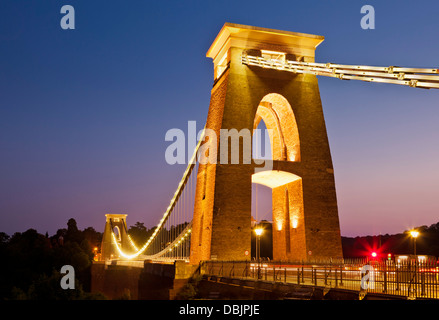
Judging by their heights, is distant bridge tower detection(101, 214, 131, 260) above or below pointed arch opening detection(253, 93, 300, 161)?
below

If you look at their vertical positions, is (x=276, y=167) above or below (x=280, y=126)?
below

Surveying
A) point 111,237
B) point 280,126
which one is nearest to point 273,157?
point 280,126

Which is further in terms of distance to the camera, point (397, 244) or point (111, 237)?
point (111, 237)

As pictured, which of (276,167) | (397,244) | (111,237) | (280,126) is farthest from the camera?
(111,237)

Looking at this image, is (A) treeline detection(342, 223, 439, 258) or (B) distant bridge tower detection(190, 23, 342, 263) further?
(A) treeline detection(342, 223, 439, 258)

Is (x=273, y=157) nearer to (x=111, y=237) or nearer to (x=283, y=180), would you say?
(x=283, y=180)

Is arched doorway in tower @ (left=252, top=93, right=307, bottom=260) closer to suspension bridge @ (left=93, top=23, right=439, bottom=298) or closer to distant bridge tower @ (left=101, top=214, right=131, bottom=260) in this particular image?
suspension bridge @ (left=93, top=23, right=439, bottom=298)

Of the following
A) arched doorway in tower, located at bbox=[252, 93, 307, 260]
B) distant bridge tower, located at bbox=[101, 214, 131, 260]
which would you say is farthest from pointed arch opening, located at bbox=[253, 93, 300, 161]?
distant bridge tower, located at bbox=[101, 214, 131, 260]

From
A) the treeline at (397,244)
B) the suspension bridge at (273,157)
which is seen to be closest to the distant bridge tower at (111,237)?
the treeline at (397,244)
